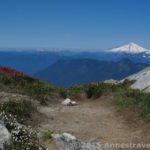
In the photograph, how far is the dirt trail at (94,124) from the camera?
58.6ft

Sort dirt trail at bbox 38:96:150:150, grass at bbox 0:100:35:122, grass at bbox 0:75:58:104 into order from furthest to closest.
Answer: grass at bbox 0:75:58:104 < grass at bbox 0:100:35:122 < dirt trail at bbox 38:96:150:150

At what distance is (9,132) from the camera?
48.1 ft

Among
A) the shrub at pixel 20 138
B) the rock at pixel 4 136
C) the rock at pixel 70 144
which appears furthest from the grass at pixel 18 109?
the rock at pixel 4 136

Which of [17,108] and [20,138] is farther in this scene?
[17,108]

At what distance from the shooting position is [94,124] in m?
20.3

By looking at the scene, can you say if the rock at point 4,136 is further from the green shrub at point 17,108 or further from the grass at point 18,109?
the green shrub at point 17,108

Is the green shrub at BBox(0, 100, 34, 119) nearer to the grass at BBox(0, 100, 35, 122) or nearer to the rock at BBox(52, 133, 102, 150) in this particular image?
the grass at BBox(0, 100, 35, 122)

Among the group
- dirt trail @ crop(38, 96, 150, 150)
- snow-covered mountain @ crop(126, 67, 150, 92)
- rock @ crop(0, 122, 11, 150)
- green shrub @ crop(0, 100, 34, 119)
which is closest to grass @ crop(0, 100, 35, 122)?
green shrub @ crop(0, 100, 34, 119)

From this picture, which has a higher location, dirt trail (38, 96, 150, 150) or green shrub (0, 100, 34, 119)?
green shrub (0, 100, 34, 119)

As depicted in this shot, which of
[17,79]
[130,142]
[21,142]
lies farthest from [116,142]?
[17,79]

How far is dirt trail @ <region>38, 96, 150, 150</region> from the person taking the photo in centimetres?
1788

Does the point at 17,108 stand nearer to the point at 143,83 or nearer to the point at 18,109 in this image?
the point at 18,109

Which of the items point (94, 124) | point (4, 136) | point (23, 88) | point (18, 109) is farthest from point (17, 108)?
point (23, 88)

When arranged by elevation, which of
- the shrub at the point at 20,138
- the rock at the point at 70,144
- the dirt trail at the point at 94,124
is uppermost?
the shrub at the point at 20,138
